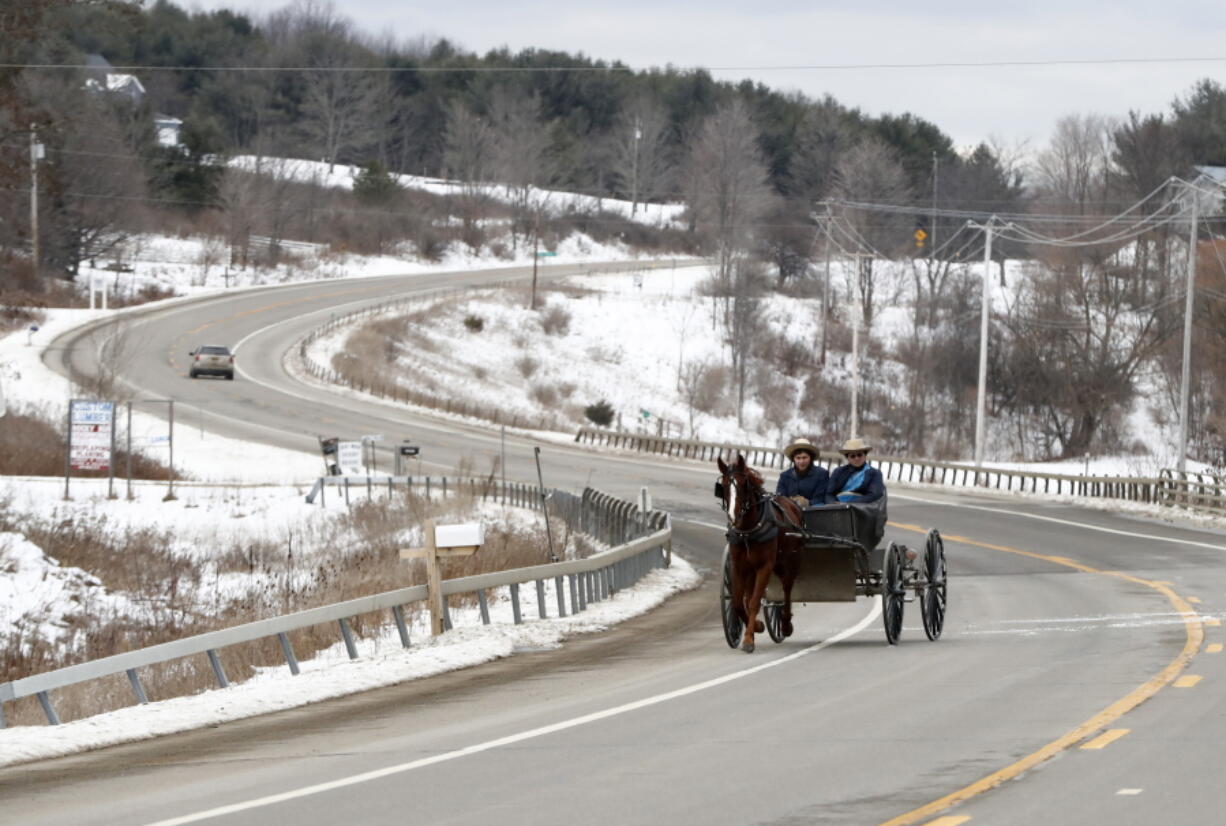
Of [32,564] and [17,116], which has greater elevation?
[17,116]

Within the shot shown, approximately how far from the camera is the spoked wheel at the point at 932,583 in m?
17.2

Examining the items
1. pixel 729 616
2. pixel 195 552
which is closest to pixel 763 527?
pixel 729 616

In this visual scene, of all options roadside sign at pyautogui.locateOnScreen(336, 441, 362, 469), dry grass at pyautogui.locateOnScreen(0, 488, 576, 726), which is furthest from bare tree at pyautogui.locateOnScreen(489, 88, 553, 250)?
dry grass at pyautogui.locateOnScreen(0, 488, 576, 726)

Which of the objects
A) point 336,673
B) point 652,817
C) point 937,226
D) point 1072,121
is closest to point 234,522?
point 336,673

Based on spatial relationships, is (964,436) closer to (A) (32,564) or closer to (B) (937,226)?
(B) (937,226)

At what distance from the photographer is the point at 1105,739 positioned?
10.4 meters

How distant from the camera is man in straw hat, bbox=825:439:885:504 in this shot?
16.7 m

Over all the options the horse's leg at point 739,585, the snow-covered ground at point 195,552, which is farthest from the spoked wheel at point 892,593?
the snow-covered ground at point 195,552

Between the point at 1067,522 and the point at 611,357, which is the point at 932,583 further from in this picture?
the point at 611,357

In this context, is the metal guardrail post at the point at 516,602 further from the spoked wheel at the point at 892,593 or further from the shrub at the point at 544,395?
the shrub at the point at 544,395

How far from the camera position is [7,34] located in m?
40.1

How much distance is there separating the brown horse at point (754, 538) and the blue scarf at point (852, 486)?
26.6 inches

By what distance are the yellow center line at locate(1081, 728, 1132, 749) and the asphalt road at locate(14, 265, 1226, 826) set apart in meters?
0.04

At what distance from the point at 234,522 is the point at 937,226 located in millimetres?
97038
